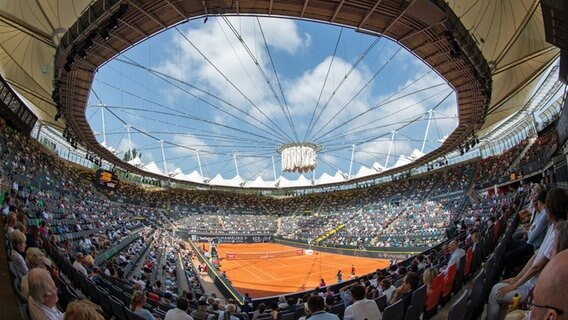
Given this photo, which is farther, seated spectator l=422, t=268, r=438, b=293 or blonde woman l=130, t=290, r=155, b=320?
blonde woman l=130, t=290, r=155, b=320

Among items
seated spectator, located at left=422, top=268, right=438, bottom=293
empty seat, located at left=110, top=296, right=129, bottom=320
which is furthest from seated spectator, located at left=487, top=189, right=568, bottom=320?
empty seat, located at left=110, top=296, right=129, bottom=320

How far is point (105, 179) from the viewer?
57.0m

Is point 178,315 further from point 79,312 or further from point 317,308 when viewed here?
point 79,312

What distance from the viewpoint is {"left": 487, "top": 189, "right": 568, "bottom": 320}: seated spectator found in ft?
13.6

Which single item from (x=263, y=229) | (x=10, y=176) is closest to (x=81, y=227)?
(x=10, y=176)

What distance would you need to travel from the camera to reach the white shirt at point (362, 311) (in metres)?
5.73

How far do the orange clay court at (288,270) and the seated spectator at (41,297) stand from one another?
28.1 metres

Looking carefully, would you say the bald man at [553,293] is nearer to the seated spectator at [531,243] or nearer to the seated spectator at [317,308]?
the seated spectator at [317,308]

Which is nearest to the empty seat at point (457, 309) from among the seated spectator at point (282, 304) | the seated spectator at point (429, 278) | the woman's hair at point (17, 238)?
the seated spectator at point (429, 278)

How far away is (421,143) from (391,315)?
53076 mm

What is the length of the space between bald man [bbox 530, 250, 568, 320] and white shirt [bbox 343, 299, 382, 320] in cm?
407

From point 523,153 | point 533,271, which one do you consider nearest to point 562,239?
point 533,271

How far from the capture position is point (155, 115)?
142 feet

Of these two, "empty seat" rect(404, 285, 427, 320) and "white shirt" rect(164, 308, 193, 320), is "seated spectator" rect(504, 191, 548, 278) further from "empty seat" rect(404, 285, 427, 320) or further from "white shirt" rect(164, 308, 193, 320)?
"white shirt" rect(164, 308, 193, 320)
